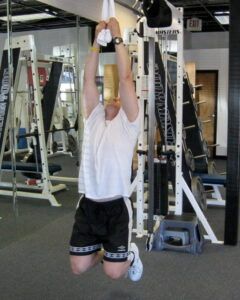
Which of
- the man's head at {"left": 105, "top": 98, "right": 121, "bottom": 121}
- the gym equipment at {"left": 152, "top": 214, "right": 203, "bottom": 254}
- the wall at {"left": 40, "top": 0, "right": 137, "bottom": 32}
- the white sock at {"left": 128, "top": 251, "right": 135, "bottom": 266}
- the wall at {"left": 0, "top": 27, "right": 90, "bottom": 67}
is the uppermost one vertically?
the wall at {"left": 40, "top": 0, "right": 137, "bottom": 32}

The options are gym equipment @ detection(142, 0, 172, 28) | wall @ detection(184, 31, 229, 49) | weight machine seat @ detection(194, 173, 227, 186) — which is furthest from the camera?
wall @ detection(184, 31, 229, 49)

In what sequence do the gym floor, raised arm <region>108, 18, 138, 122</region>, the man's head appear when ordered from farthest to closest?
the gym floor
the man's head
raised arm <region>108, 18, 138, 122</region>

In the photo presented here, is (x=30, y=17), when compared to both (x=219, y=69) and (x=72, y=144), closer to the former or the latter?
(x=72, y=144)

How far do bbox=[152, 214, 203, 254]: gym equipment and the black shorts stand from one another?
1332mm

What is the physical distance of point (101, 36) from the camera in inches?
91.1

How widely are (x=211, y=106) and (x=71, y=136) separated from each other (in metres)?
4.42

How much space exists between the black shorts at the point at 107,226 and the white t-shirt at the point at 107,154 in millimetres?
101

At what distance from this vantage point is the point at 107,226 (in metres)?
2.63

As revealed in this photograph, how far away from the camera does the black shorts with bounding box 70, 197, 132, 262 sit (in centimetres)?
261

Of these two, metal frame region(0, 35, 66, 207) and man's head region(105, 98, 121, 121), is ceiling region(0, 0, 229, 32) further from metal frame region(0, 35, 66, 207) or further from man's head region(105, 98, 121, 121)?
man's head region(105, 98, 121, 121)

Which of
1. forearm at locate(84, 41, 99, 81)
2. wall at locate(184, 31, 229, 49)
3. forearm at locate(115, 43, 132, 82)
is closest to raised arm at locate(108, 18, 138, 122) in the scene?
forearm at locate(115, 43, 132, 82)

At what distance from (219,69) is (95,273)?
7.26 m

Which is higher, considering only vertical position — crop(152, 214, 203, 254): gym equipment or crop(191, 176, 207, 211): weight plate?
crop(191, 176, 207, 211): weight plate

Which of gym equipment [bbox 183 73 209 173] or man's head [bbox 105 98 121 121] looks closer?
man's head [bbox 105 98 121 121]
